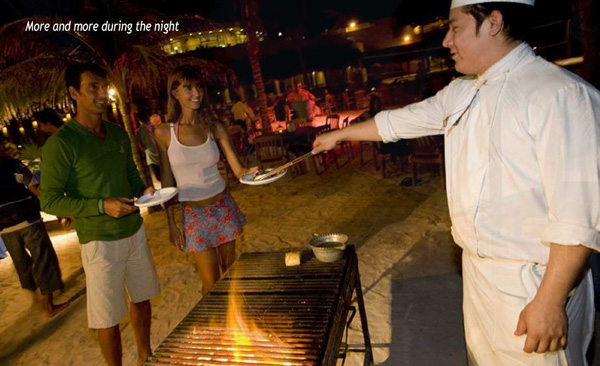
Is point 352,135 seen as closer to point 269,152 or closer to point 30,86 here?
point 269,152

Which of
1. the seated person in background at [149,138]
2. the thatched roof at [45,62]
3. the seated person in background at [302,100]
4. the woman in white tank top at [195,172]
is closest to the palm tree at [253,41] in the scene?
the seated person in background at [302,100]

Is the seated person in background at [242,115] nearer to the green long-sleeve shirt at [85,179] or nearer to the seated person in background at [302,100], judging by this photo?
the seated person in background at [302,100]

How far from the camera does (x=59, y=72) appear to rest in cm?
749

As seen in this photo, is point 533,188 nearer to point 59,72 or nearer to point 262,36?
point 59,72

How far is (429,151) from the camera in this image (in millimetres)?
7164

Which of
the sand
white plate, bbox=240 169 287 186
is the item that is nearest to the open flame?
white plate, bbox=240 169 287 186

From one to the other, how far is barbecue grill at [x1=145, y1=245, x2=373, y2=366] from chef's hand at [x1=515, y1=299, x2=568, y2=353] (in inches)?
37.2

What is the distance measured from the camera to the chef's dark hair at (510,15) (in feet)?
4.62

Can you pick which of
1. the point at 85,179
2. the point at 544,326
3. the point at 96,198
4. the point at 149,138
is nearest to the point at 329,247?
the point at 544,326

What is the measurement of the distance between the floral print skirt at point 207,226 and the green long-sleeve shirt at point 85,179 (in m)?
0.43

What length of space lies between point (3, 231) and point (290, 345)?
455 cm

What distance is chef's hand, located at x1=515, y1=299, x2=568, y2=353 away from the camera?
53.2 inches

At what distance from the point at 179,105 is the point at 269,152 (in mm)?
5637

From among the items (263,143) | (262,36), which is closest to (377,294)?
(263,143)
